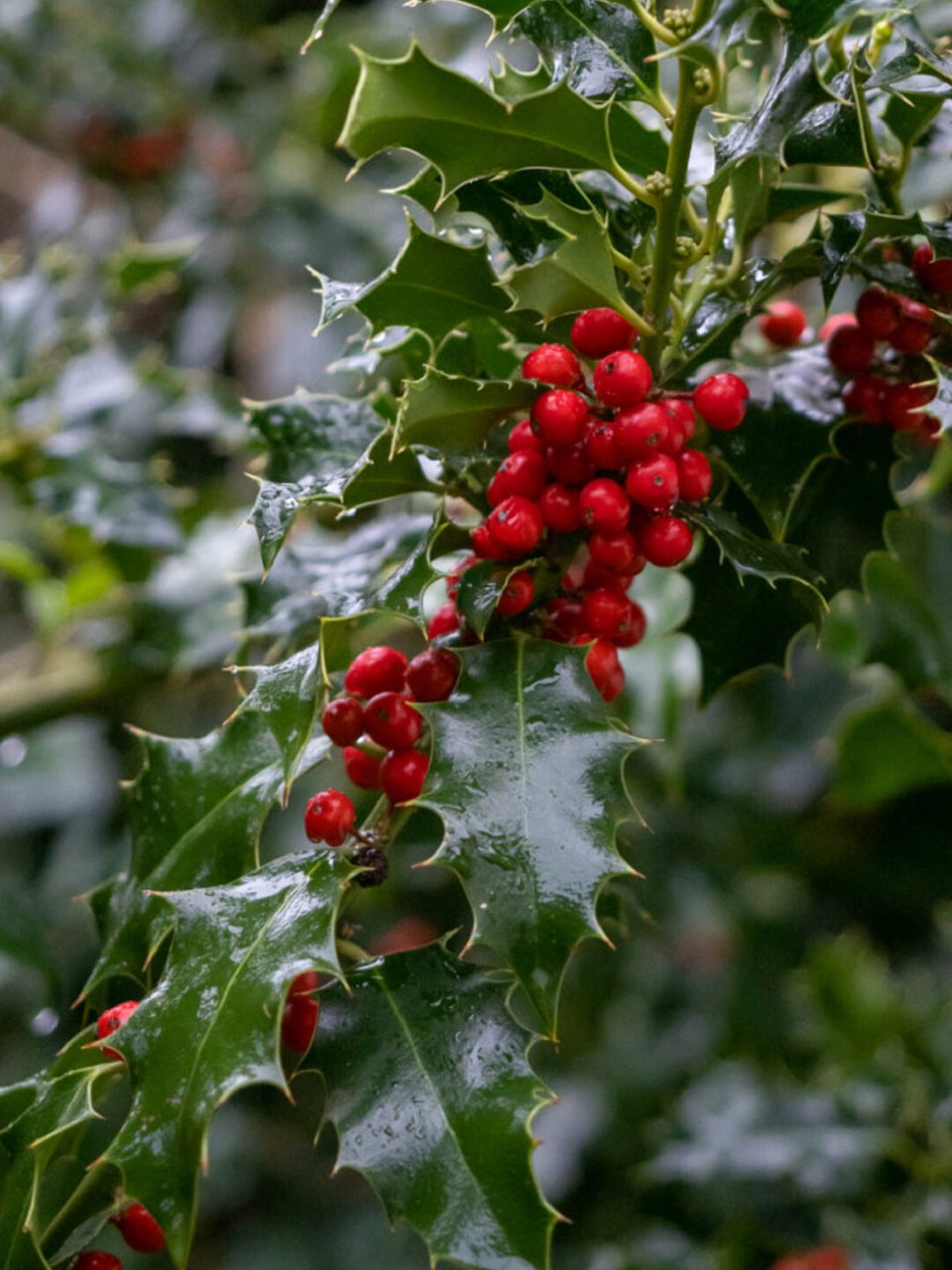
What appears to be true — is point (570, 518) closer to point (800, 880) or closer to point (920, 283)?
point (920, 283)

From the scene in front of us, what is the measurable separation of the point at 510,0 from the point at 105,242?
1.83 meters

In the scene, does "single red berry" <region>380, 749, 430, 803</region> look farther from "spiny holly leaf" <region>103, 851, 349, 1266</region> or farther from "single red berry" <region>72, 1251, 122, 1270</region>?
"single red berry" <region>72, 1251, 122, 1270</region>

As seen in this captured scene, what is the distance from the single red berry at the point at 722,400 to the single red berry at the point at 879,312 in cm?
14

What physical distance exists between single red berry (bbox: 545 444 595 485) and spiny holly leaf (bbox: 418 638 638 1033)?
100 mm

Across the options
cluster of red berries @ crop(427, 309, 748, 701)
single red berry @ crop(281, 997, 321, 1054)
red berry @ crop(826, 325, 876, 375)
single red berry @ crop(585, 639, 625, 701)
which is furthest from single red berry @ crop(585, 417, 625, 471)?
single red berry @ crop(281, 997, 321, 1054)

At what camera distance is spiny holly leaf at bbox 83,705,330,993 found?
76cm

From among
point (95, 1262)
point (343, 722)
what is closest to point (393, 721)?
point (343, 722)

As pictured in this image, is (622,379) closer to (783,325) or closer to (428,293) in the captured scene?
(428,293)

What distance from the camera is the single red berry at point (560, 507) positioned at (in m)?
0.71

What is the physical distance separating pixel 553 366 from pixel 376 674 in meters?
0.21

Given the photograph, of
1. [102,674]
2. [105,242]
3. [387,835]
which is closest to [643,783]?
[102,674]

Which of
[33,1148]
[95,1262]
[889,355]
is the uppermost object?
[889,355]

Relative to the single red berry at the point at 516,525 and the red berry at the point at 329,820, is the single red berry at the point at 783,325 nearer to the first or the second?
the single red berry at the point at 516,525

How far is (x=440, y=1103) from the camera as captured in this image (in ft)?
2.14
